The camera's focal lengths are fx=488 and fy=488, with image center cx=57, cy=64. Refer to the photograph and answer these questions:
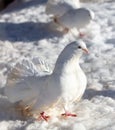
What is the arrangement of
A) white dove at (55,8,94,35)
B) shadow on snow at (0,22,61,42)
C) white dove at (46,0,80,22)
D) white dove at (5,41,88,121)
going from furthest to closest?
1. white dove at (46,0,80,22)
2. shadow on snow at (0,22,61,42)
3. white dove at (55,8,94,35)
4. white dove at (5,41,88,121)

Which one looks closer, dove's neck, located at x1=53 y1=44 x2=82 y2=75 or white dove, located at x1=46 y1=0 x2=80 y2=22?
dove's neck, located at x1=53 y1=44 x2=82 y2=75

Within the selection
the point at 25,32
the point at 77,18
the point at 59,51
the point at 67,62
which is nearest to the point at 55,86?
the point at 67,62

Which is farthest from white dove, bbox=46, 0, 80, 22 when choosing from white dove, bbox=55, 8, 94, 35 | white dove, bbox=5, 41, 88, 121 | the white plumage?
white dove, bbox=5, 41, 88, 121

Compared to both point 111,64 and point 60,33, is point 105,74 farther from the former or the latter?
point 60,33

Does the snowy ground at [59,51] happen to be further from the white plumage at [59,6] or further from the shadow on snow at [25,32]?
the white plumage at [59,6]

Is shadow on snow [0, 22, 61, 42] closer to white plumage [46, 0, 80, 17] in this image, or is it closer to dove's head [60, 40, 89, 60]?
white plumage [46, 0, 80, 17]

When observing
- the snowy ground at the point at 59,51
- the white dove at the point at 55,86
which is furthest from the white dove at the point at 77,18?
the white dove at the point at 55,86

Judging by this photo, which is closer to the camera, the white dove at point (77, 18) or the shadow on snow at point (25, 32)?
the white dove at point (77, 18)
